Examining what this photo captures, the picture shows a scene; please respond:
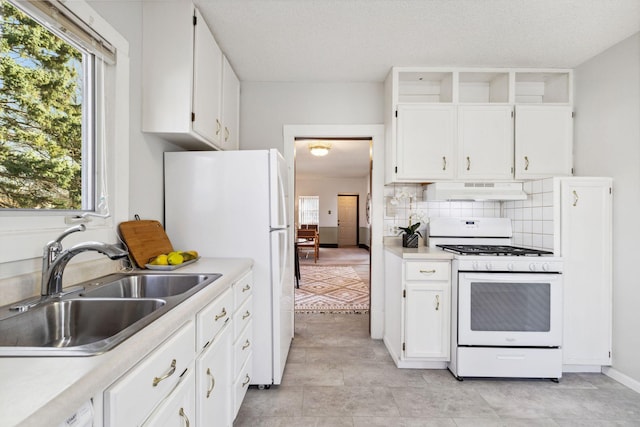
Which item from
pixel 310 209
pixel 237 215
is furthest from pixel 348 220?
pixel 237 215

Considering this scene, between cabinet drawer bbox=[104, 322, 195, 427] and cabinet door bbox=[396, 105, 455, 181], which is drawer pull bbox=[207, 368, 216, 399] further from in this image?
cabinet door bbox=[396, 105, 455, 181]

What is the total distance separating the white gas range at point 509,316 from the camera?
7.50 feet

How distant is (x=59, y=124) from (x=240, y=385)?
1.58 m

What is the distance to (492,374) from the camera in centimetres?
228

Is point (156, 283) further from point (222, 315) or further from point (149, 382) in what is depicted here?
point (149, 382)

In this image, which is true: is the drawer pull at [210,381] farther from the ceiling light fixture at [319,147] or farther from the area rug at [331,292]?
the ceiling light fixture at [319,147]

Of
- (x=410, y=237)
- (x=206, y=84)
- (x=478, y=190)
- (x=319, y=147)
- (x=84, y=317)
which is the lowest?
(x=84, y=317)

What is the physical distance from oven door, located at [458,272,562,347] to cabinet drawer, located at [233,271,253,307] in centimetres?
151

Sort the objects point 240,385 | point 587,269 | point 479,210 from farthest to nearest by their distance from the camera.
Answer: point 479,210, point 587,269, point 240,385

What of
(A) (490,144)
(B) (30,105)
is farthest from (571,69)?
(B) (30,105)

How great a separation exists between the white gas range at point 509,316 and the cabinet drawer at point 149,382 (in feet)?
6.40

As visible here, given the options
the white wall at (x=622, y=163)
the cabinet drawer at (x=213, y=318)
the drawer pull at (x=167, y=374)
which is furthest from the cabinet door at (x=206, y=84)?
the white wall at (x=622, y=163)

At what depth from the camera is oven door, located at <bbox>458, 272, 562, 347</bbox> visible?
2289mm

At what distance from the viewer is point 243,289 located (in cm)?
186
